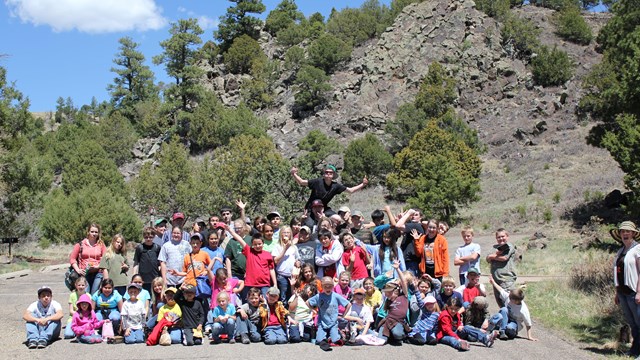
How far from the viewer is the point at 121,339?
29.8 ft

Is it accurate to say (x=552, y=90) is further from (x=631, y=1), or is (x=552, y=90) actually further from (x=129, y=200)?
(x=129, y=200)

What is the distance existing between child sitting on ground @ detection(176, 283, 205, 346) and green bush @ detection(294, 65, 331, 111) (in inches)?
2200

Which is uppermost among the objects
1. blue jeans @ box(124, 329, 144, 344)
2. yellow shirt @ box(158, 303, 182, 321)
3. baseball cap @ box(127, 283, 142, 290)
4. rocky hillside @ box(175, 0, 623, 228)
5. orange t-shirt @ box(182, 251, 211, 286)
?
rocky hillside @ box(175, 0, 623, 228)

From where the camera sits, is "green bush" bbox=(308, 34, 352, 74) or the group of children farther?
"green bush" bbox=(308, 34, 352, 74)

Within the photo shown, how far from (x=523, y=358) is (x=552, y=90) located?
5899cm

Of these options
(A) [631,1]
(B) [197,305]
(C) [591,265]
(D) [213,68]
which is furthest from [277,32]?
(B) [197,305]

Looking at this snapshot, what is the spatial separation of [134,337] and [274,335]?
1969mm

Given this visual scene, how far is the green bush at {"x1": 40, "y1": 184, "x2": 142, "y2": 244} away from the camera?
34344mm

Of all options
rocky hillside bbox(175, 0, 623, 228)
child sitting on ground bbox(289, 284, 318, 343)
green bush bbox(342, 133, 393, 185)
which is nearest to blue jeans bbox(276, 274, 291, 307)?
child sitting on ground bbox(289, 284, 318, 343)

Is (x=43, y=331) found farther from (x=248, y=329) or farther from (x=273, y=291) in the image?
(x=273, y=291)

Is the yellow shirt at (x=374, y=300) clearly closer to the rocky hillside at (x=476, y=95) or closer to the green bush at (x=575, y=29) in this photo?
the rocky hillside at (x=476, y=95)

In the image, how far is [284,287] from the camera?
31.9ft

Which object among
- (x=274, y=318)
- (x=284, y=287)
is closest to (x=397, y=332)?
Result: (x=274, y=318)

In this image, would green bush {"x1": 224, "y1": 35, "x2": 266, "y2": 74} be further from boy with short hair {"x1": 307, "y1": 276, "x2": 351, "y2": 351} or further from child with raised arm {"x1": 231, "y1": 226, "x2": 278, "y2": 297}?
boy with short hair {"x1": 307, "y1": 276, "x2": 351, "y2": 351}
